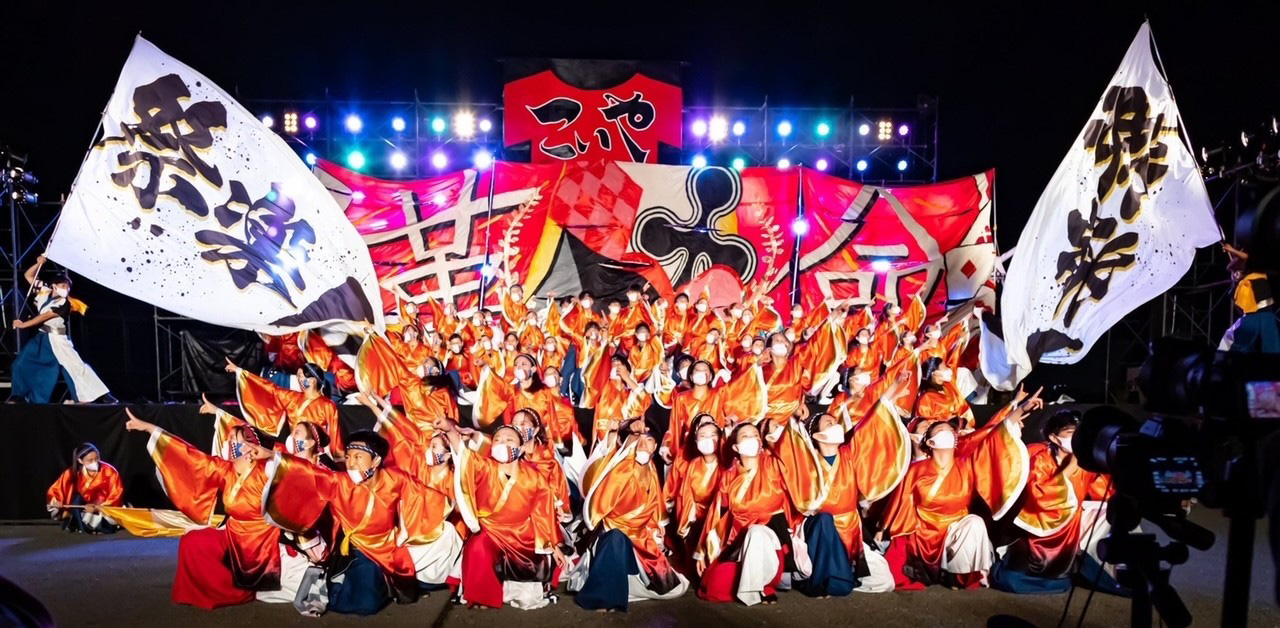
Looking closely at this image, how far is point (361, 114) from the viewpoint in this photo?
1187 cm

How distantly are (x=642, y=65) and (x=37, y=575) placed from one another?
382 inches

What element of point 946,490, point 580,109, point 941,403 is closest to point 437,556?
point 946,490

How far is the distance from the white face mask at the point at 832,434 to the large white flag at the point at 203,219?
3.36 metres

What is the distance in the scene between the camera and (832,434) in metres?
4.86

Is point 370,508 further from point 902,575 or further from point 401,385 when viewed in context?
point 902,575

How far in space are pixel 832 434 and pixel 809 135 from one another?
28.3ft

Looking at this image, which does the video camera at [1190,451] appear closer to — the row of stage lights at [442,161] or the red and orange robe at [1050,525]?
the red and orange robe at [1050,525]

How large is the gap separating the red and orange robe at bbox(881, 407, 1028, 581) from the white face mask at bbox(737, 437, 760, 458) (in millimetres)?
1069

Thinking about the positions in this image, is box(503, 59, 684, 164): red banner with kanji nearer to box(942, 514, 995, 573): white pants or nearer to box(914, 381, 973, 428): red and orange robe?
box(914, 381, 973, 428): red and orange robe

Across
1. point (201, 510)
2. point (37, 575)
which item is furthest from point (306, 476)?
point (37, 575)

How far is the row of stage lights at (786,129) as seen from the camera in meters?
12.2

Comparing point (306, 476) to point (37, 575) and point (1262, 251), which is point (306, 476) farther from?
point (1262, 251)

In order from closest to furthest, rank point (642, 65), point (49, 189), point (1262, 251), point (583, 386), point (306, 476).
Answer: point (1262, 251) < point (306, 476) < point (583, 386) < point (642, 65) < point (49, 189)

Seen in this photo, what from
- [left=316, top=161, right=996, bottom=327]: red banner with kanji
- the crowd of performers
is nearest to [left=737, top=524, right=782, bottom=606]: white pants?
the crowd of performers
